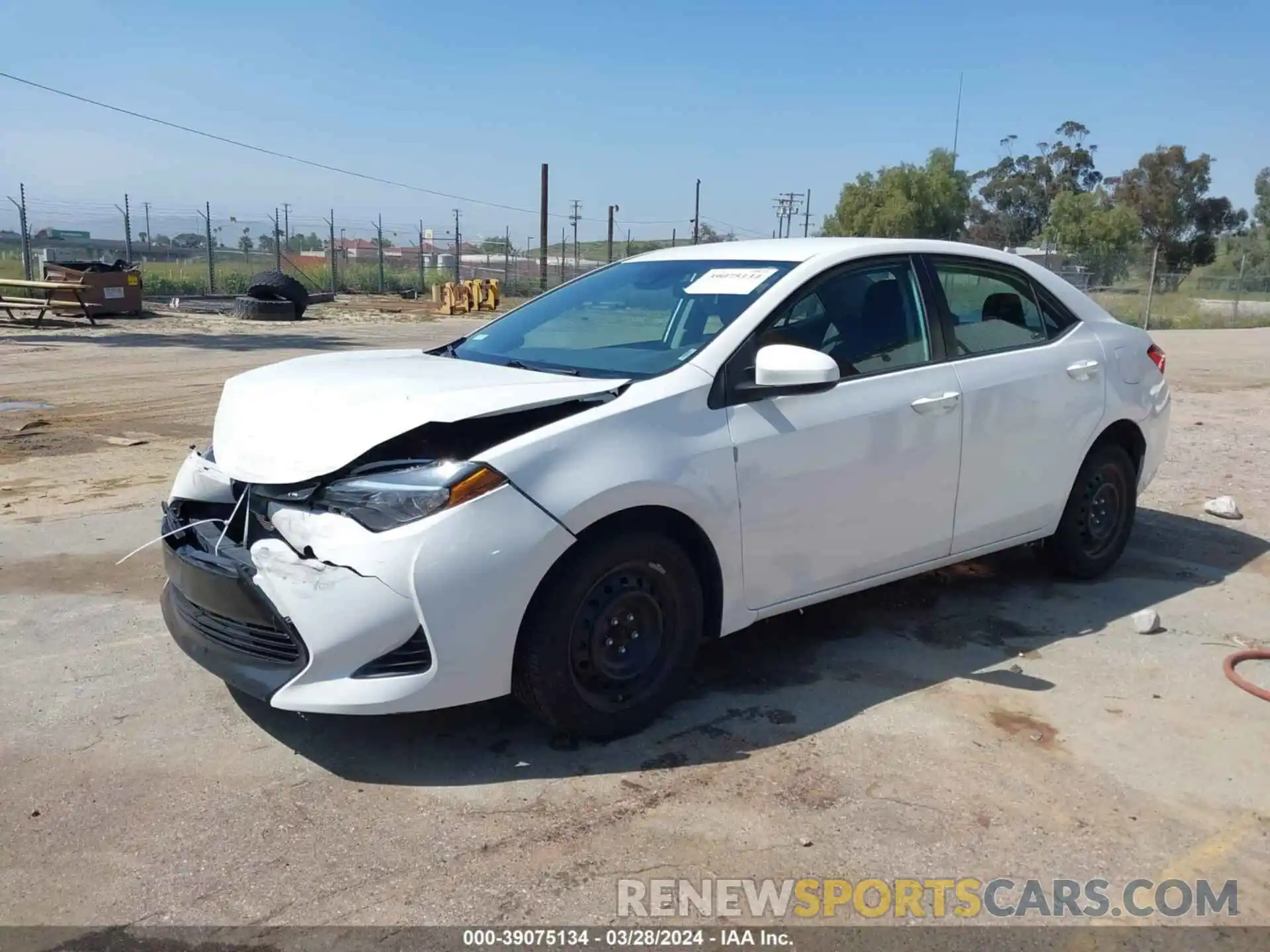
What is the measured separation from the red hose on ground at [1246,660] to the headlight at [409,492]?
3145 millimetres

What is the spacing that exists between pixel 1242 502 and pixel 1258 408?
588cm

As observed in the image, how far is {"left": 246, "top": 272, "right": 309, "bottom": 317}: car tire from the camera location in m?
25.9

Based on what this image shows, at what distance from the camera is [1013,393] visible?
16.3 ft

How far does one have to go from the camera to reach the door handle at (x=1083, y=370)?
5.31m

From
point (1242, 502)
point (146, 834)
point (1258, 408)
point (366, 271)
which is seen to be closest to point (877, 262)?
point (146, 834)

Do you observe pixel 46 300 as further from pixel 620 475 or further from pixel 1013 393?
pixel 620 475

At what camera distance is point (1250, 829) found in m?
3.40

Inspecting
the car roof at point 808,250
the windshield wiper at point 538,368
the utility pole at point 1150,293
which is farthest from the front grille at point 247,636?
the utility pole at point 1150,293

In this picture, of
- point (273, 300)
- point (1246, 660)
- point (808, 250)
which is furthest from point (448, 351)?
point (273, 300)

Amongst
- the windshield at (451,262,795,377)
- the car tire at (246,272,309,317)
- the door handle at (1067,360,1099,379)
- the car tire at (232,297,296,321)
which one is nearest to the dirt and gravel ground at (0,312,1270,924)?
Answer: the door handle at (1067,360,1099,379)

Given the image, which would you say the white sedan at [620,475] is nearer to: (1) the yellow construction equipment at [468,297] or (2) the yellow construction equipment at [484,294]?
(1) the yellow construction equipment at [468,297]

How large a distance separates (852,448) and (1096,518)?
2.08 m

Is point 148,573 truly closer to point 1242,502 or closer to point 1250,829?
point 1250,829

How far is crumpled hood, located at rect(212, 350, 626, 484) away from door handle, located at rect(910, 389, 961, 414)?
1371mm
